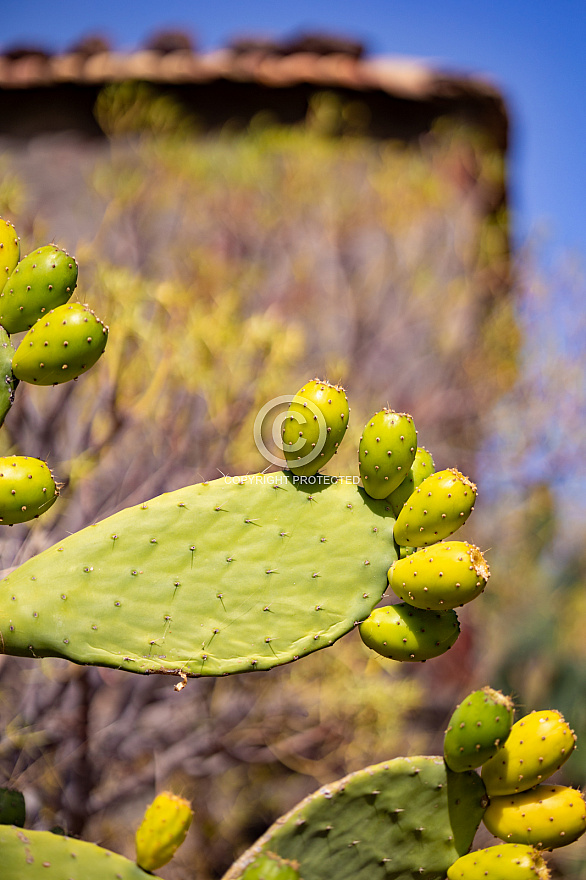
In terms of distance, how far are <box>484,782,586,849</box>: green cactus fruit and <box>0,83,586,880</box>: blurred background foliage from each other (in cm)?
161

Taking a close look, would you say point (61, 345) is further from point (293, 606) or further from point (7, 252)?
point (293, 606)

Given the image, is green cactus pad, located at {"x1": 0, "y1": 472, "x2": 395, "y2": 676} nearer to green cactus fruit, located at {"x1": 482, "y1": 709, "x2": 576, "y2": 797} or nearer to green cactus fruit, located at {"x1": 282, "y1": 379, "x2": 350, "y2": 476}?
green cactus fruit, located at {"x1": 282, "y1": 379, "x2": 350, "y2": 476}

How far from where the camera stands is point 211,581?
1236 millimetres

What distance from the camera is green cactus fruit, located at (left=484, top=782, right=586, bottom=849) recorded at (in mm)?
1166

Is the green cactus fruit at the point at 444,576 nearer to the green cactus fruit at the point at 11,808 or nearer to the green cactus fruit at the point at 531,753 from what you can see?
the green cactus fruit at the point at 531,753

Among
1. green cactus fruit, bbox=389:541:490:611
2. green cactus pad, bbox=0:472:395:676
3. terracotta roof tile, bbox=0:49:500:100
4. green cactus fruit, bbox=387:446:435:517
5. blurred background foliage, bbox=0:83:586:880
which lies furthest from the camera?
terracotta roof tile, bbox=0:49:500:100

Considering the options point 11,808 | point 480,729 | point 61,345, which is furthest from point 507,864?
point 61,345

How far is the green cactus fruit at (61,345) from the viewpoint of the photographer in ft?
3.81

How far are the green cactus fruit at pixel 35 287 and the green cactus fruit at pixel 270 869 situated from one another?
3.86ft

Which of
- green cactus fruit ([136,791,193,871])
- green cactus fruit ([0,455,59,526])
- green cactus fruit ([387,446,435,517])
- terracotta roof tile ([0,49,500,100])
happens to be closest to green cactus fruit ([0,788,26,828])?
green cactus fruit ([136,791,193,871])

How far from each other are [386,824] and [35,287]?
1.32 meters

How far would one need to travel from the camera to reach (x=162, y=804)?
1.22 metres

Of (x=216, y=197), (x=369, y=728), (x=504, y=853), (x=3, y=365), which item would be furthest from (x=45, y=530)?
(x=216, y=197)

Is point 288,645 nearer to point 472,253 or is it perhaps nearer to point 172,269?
point 172,269
